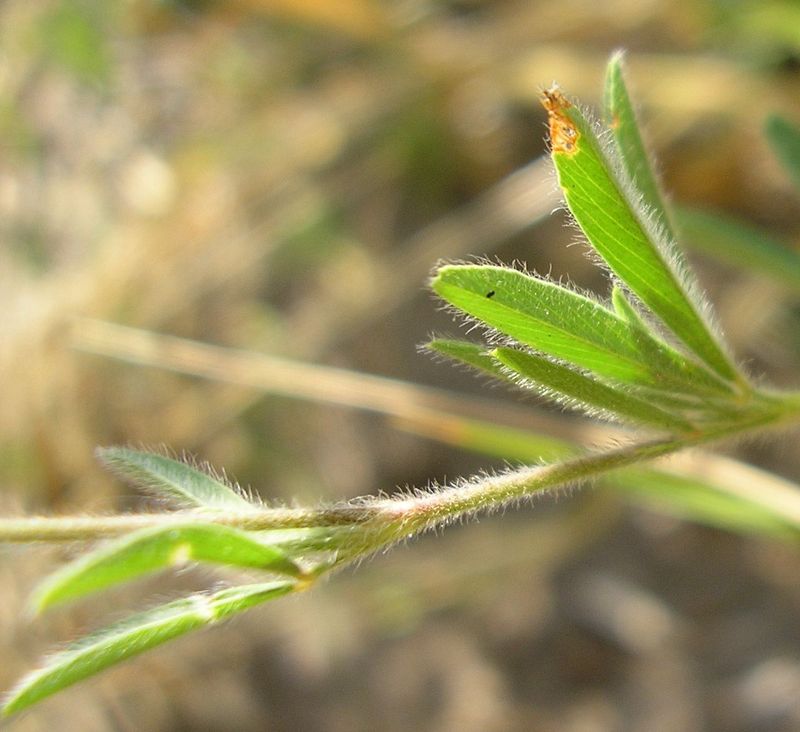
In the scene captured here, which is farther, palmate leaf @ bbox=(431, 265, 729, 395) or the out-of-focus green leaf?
the out-of-focus green leaf

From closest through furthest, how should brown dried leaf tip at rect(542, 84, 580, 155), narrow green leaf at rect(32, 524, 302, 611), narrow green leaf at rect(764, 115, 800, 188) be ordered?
narrow green leaf at rect(32, 524, 302, 611) < brown dried leaf tip at rect(542, 84, 580, 155) < narrow green leaf at rect(764, 115, 800, 188)

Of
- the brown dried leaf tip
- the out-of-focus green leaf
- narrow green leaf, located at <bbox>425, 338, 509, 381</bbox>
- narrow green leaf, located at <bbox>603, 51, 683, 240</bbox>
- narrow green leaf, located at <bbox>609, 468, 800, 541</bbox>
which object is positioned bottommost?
narrow green leaf, located at <bbox>609, 468, 800, 541</bbox>

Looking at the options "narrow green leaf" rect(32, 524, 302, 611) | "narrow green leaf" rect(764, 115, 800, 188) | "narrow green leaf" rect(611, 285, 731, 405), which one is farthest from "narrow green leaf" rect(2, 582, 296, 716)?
"narrow green leaf" rect(764, 115, 800, 188)

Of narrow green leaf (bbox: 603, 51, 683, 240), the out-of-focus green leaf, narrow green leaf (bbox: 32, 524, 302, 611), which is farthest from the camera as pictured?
the out-of-focus green leaf

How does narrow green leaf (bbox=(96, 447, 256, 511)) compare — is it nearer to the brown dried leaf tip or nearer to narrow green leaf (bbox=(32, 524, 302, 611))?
narrow green leaf (bbox=(32, 524, 302, 611))

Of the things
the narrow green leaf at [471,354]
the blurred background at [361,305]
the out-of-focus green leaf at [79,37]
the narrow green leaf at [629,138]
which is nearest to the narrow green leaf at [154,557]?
the narrow green leaf at [471,354]

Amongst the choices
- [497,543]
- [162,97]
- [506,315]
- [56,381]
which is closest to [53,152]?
[162,97]
